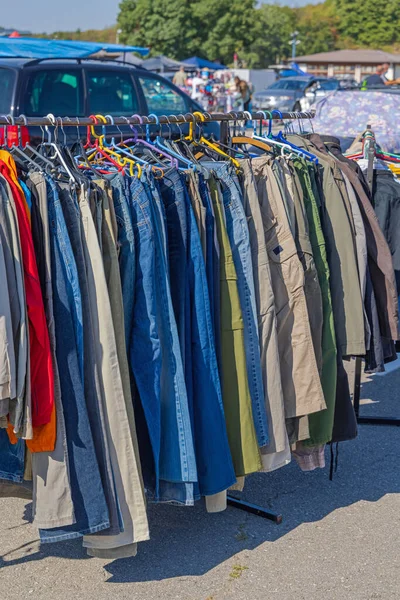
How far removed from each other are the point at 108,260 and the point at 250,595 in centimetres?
143

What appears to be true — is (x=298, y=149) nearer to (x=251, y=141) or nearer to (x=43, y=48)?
(x=251, y=141)

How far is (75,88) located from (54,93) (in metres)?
0.34

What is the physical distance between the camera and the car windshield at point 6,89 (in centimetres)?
834

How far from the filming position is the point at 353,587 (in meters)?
3.17

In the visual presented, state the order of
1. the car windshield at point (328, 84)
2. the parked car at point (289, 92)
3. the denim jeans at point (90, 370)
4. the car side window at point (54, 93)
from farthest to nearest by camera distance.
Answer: the car windshield at point (328, 84), the parked car at point (289, 92), the car side window at point (54, 93), the denim jeans at point (90, 370)

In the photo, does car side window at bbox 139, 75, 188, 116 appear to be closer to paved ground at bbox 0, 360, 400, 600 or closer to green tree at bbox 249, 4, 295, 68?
paved ground at bbox 0, 360, 400, 600

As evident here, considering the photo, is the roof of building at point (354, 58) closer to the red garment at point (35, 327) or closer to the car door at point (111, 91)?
the car door at point (111, 91)

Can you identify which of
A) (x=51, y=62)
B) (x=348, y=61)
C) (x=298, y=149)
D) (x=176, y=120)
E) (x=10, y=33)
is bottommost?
(x=298, y=149)

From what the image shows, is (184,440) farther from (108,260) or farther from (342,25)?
(342,25)

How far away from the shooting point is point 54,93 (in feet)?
28.8

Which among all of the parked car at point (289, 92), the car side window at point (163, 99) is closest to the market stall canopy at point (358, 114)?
the car side window at point (163, 99)

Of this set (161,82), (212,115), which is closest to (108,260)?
(212,115)

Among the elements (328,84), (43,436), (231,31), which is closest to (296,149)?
(43,436)

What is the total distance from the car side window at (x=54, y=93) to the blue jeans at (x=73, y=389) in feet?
20.1
